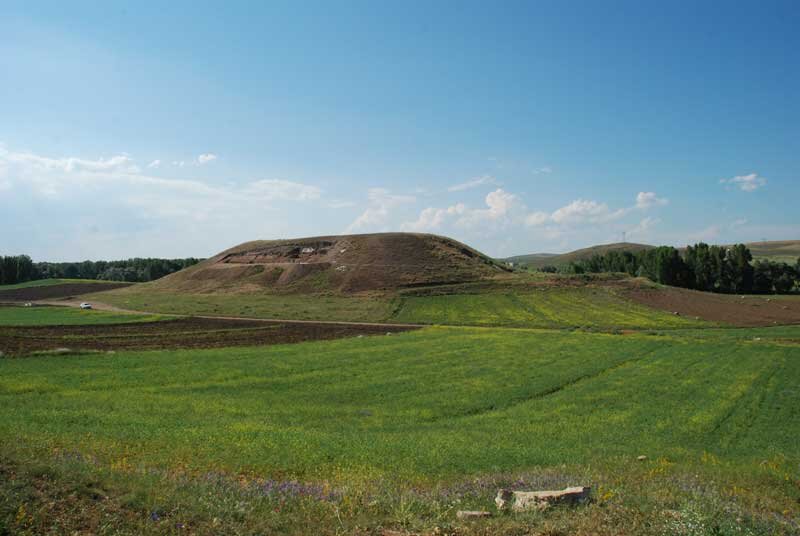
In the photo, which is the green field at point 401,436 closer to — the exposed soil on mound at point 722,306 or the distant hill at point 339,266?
the exposed soil on mound at point 722,306

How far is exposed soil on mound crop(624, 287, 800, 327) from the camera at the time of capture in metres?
69.8

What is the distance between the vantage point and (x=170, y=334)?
176 feet

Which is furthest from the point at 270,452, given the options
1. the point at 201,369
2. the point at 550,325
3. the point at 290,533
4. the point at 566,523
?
the point at 550,325

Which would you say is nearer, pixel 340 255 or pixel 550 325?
pixel 550 325

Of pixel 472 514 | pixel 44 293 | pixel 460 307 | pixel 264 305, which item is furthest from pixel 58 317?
pixel 472 514

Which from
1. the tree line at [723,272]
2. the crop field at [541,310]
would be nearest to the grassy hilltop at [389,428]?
the crop field at [541,310]

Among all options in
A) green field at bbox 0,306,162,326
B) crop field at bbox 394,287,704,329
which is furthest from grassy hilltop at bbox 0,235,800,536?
crop field at bbox 394,287,704,329

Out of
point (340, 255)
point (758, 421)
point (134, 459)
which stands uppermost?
point (340, 255)

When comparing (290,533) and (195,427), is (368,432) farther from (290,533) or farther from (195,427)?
(290,533)

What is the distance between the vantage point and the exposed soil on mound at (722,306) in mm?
69812

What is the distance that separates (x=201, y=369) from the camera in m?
33.1

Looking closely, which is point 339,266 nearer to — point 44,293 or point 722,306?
point 44,293

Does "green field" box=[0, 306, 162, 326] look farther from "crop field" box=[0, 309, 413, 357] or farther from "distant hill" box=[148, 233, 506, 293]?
"distant hill" box=[148, 233, 506, 293]

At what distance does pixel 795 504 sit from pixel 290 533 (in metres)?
12.4
